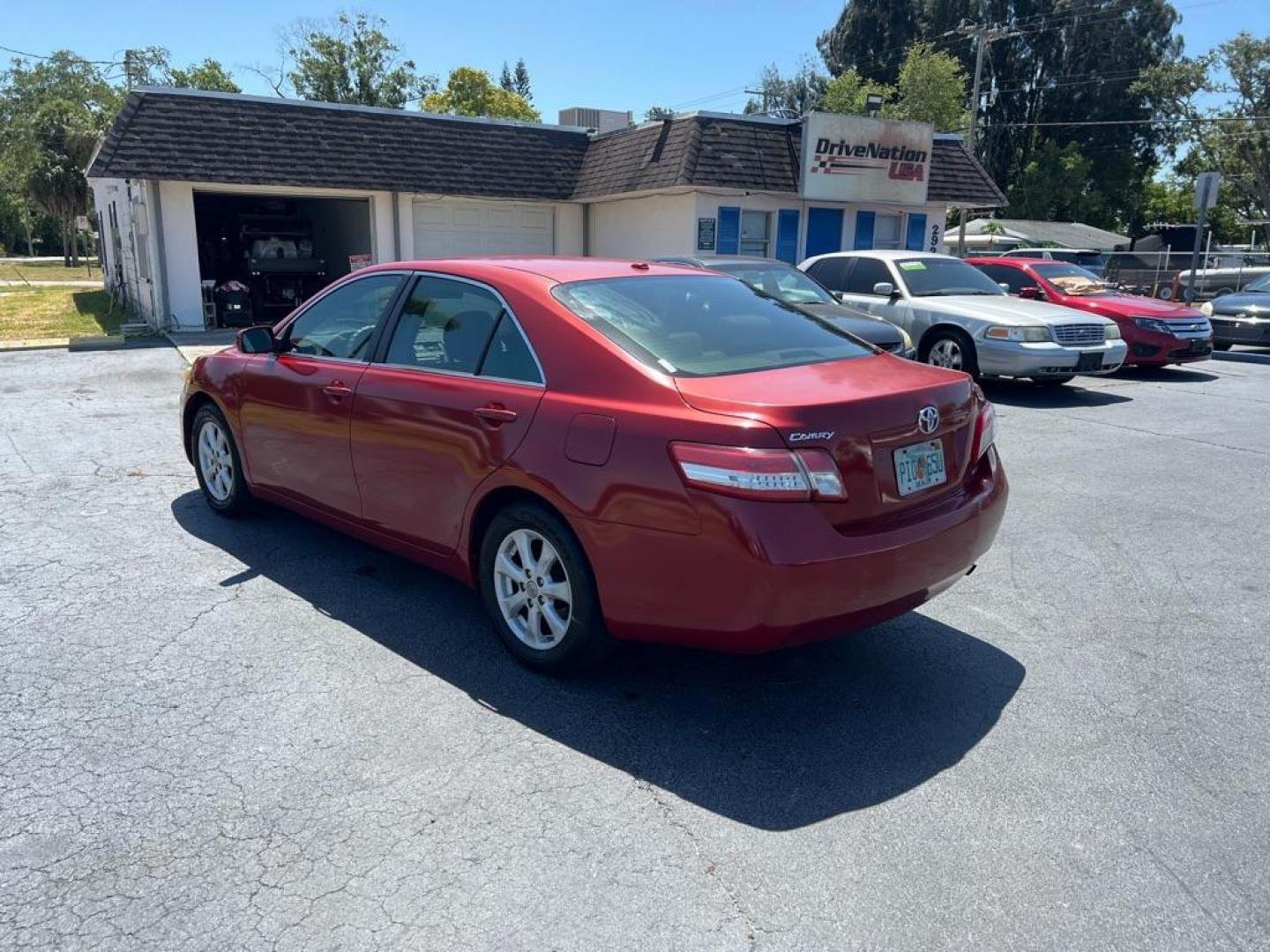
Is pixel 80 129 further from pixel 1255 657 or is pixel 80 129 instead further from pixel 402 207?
pixel 1255 657

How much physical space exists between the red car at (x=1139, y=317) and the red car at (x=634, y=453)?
10.1 metres

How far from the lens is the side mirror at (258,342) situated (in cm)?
535

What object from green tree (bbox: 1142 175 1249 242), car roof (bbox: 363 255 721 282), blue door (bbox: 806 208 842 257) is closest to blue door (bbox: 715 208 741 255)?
blue door (bbox: 806 208 842 257)

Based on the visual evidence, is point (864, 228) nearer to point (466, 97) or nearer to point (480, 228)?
point (480, 228)

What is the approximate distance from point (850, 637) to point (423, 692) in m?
1.95

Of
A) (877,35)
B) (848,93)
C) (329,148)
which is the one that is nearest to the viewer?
(329,148)

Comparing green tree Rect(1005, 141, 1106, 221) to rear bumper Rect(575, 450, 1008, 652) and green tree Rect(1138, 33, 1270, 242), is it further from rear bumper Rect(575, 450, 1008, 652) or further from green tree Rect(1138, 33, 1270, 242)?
rear bumper Rect(575, 450, 1008, 652)

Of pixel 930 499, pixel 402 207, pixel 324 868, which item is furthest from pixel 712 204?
pixel 324 868

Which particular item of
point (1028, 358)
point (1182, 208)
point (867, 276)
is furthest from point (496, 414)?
point (1182, 208)

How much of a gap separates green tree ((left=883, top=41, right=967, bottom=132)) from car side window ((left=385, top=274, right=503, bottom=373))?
139ft

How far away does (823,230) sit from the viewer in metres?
19.9

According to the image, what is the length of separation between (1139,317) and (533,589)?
1184cm

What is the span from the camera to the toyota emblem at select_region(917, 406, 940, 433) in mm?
3604

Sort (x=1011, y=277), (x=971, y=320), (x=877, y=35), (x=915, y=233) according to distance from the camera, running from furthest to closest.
Answer: (x=877, y=35), (x=915, y=233), (x=1011, y=277), (x=971, y=320)
